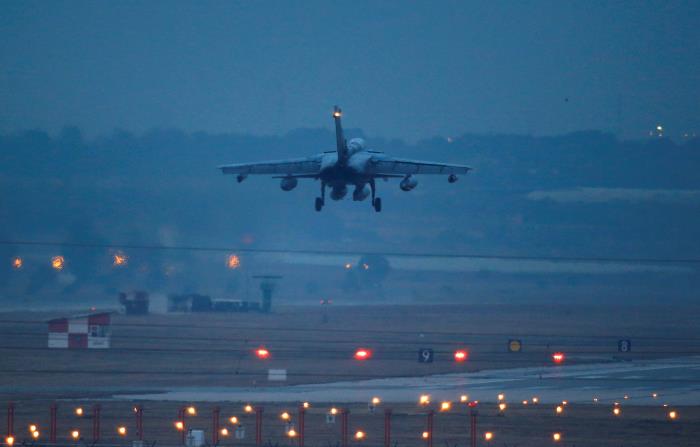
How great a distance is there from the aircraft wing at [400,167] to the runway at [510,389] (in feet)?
38.0

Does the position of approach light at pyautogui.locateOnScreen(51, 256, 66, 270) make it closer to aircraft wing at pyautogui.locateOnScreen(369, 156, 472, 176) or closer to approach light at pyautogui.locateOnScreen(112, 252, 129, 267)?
approach light at pyautogui.locateOnScreen(112, 252, 129, 267)

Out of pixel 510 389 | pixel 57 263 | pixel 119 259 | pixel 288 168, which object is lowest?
pixel 510 389

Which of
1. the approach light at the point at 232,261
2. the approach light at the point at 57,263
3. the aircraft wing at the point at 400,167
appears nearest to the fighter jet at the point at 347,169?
the aircraft wing at the point at 400,167

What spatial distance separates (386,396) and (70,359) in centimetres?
2814

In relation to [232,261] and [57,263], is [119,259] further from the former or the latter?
[232,261]

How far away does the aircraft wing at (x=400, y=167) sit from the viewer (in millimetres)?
55250

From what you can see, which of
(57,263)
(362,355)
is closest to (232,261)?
(57,263)

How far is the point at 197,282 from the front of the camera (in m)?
113

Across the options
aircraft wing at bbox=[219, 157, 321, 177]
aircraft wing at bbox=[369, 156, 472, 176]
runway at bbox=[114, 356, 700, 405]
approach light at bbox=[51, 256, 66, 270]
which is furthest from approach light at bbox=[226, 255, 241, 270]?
aircraft wing at bbox=[369, 156, 472, 176]

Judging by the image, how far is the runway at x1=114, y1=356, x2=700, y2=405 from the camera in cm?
5375

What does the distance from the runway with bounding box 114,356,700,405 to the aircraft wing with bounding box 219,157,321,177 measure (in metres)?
11.7

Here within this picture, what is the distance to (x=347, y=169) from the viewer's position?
53.5 m

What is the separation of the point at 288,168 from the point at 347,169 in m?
6.52

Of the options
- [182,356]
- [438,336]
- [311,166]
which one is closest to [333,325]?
[438,336]
